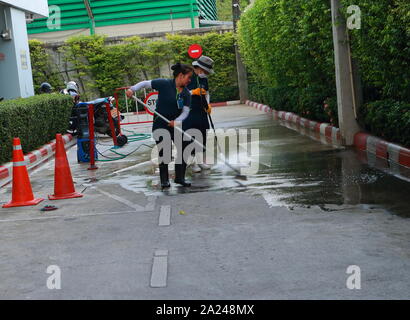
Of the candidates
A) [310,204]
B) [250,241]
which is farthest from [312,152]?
[250,241]

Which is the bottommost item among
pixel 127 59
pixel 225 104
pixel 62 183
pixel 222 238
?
pixel 222 238

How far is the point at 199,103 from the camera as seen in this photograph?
11047mm

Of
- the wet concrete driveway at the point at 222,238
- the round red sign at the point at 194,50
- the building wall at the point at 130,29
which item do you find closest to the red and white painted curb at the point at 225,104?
the round red sign at the point at 194,50

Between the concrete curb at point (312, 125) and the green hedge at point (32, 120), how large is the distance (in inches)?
240

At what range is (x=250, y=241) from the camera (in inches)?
248

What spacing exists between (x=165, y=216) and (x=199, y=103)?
12.1 ft

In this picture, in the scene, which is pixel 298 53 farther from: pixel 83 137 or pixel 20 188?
pixel 20 188

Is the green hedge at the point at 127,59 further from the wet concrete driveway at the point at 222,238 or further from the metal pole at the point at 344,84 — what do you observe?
the wet concrete driveway at the point at 222,238

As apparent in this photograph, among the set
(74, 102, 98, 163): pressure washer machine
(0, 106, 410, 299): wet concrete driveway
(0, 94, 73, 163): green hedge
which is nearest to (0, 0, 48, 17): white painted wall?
(0, 94, 73, 163): green hedge

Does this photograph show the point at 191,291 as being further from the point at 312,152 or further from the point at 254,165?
the point at 312,152

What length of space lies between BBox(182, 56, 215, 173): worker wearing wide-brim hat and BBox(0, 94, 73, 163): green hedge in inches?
149

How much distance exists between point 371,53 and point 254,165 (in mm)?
2571

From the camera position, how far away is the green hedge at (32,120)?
13001 mm

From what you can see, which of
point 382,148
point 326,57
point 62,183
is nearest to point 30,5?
point 326,57
